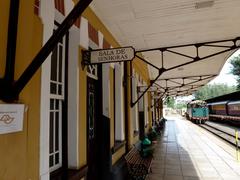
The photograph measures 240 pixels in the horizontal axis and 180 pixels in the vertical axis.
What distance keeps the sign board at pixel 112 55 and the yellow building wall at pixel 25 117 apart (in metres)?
0.92

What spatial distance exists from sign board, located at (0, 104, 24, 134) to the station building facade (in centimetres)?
3

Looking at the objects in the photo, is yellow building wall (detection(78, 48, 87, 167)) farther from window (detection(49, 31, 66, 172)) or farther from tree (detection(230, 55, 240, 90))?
tree (detection(230, 55, 240, 90))

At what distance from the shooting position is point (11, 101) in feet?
4.17

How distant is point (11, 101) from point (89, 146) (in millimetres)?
2036

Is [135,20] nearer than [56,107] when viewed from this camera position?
No

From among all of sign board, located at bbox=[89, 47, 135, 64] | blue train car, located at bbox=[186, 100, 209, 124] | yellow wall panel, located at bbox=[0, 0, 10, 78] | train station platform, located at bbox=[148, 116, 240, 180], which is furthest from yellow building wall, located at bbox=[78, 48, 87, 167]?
blue train car, located at bbox=[186, 100, 209, 124]

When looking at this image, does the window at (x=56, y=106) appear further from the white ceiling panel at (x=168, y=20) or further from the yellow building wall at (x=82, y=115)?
the white ceiling panel at (x=168, y=20)

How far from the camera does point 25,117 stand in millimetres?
1442

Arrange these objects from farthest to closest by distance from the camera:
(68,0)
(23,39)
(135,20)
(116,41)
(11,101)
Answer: (116,41), (135,20), (68,0), (23,39), (11,101)

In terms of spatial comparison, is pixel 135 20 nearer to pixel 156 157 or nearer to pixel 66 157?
pixel 66 157

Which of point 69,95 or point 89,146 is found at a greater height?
point 69,95

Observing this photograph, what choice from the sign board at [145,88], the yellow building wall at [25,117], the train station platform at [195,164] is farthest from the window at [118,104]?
the yellow building wall at [25,117]

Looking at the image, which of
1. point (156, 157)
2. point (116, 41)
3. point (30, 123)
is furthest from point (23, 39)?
point (156, 157)

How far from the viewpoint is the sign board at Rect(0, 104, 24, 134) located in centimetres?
121
